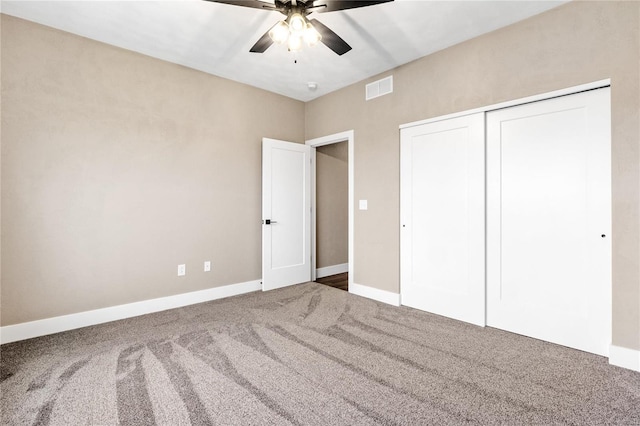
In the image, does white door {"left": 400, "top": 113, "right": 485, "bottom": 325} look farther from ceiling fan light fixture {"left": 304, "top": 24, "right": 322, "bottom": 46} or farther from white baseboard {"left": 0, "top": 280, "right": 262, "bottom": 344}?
white baseboard {"left": 0, "top": 280, "right": 262, "bottom": 344}

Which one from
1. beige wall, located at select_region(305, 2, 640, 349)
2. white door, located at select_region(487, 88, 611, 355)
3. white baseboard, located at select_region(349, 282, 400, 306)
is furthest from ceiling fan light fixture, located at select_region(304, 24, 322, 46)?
white baseboard, located at select_region(349, 282, 400, 306)

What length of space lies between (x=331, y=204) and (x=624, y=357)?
390cm

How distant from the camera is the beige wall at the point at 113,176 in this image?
2.78 m

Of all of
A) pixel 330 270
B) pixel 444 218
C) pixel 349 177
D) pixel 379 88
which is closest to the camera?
pixel 444 218

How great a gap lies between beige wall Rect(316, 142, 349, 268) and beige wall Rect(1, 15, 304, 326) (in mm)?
1251

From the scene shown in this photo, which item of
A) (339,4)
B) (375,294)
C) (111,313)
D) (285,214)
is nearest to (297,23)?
(339,4)

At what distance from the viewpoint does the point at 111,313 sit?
3.22 m

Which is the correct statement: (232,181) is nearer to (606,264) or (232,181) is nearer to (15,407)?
(15,407)

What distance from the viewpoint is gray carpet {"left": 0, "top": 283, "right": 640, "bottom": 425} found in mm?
1775

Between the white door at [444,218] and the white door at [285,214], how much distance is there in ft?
5.32

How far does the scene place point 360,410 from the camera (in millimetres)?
1810

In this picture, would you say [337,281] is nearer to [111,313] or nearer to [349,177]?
[349,177]

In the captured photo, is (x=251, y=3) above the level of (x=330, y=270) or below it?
above

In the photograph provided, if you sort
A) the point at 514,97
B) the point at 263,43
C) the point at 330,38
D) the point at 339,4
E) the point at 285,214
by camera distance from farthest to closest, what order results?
the point at 285,214 < the point at 514,97 < the point at 263,43 < the point at 330,38 < the point at 339,4
